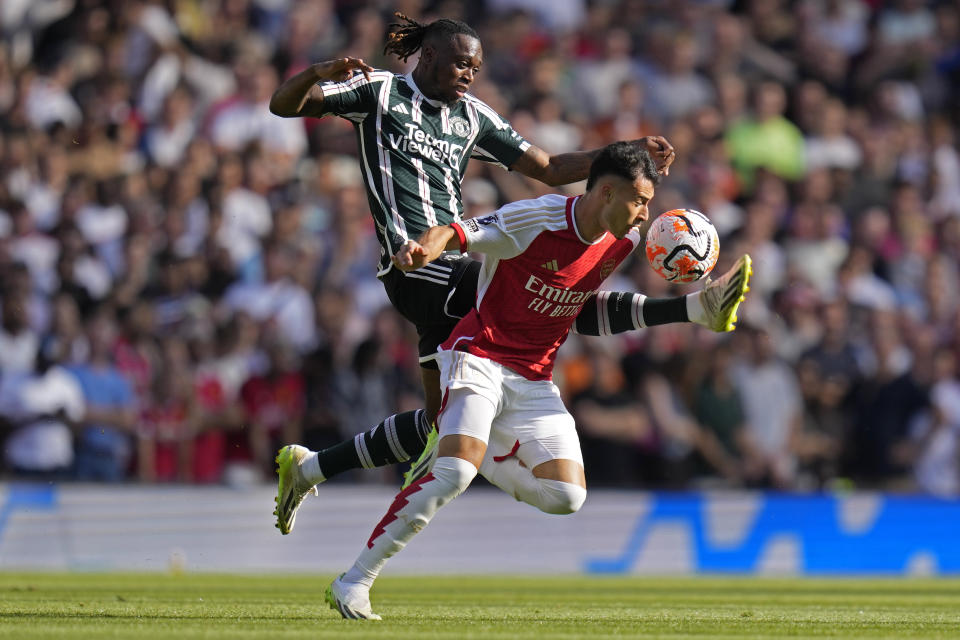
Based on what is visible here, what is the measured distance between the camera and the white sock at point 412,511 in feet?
24.0

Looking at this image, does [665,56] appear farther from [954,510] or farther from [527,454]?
[527,454]

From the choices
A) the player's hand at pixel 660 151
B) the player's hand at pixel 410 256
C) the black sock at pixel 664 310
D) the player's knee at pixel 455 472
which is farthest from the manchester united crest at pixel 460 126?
the player's knee at pixel 455 472

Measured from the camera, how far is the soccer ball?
25.4 feet

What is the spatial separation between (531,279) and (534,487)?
3.46 feet

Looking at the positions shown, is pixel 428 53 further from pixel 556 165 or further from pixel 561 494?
pixel 561 494

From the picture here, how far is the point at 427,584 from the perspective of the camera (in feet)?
39.1

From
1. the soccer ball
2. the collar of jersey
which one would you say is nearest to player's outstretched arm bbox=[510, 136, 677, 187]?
the collar of jersey

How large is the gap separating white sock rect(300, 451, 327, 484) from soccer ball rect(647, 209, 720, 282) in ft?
7.63

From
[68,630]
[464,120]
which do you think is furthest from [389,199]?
[68,630]

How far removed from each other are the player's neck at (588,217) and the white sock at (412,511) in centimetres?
130

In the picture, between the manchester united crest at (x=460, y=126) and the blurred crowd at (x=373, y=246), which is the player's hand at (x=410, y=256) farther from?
the blurred crowd at (x=373, y=246)

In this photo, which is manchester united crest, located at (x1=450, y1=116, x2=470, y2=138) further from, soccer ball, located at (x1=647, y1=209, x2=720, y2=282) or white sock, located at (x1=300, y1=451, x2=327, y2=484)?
white sock, located at (x1=300, y1=451, x2=327, y2=484)

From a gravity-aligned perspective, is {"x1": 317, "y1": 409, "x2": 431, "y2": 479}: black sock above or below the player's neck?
below

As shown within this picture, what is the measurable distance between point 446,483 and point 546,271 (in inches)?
46.8
